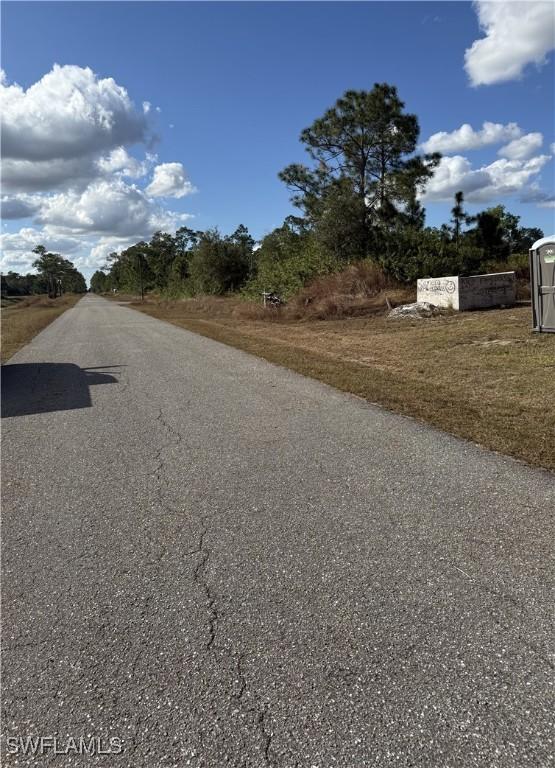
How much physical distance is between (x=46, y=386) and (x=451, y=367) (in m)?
7.36

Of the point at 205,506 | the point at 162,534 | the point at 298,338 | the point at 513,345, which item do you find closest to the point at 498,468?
the point at 205,506

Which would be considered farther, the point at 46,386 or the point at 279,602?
the point at 46,386

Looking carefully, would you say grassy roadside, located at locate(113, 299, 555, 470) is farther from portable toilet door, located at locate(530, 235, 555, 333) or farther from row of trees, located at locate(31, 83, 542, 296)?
row of trees, located at locate(31, 83, 542, 296)

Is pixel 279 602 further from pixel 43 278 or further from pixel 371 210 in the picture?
pixel 43 278

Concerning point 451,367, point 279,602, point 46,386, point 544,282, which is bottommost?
point 279,602

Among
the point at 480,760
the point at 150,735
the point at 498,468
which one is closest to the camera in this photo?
the point at 480,760

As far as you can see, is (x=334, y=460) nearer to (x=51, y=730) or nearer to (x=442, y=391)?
(x=51, y=730)

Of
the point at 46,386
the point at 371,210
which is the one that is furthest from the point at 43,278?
the point at 46,386

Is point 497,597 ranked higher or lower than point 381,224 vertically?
lower

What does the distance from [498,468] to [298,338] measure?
488 inches

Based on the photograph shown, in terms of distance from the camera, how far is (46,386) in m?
8.73

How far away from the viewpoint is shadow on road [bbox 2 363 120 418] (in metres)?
7.20

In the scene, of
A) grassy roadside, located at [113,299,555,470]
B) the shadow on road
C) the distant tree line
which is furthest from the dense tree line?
the distant tree line

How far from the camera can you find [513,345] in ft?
36.2
